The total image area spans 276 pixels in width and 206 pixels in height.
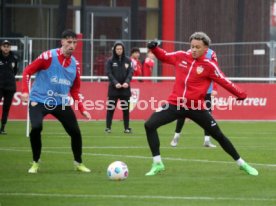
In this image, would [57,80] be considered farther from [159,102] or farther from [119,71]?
[159,102]

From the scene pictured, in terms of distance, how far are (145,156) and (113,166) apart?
13.4 ft

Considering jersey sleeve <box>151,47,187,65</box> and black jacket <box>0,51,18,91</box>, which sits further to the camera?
black jacket <box>0,51,18,91</box>

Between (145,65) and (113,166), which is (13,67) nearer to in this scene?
(145,65)

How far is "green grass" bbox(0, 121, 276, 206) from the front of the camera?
12.2m

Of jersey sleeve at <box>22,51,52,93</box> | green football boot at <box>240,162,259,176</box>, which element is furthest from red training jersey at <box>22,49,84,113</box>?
green football boot at <box>240,162,259,176</box>

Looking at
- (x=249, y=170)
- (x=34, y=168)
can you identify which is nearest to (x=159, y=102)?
(x=34, y=168)

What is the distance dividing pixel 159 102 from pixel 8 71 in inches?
260

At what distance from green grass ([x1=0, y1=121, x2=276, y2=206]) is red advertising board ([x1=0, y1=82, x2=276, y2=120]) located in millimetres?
6022

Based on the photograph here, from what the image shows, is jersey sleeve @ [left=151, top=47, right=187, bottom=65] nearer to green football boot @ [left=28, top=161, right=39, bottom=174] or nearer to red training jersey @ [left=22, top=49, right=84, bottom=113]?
red training jersey @ [left=22, top=49, right=84, bottom=113]

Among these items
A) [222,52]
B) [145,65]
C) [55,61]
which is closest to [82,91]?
[145,65]

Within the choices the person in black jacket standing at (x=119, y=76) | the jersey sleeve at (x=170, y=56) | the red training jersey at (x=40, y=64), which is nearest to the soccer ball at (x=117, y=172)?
the jersey sleeve at (x=170, y=56)

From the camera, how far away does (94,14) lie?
36125 mm

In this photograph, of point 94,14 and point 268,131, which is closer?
point 268,131

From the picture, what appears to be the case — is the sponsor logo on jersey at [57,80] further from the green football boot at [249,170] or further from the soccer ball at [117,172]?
the green football boot at [249,170]
